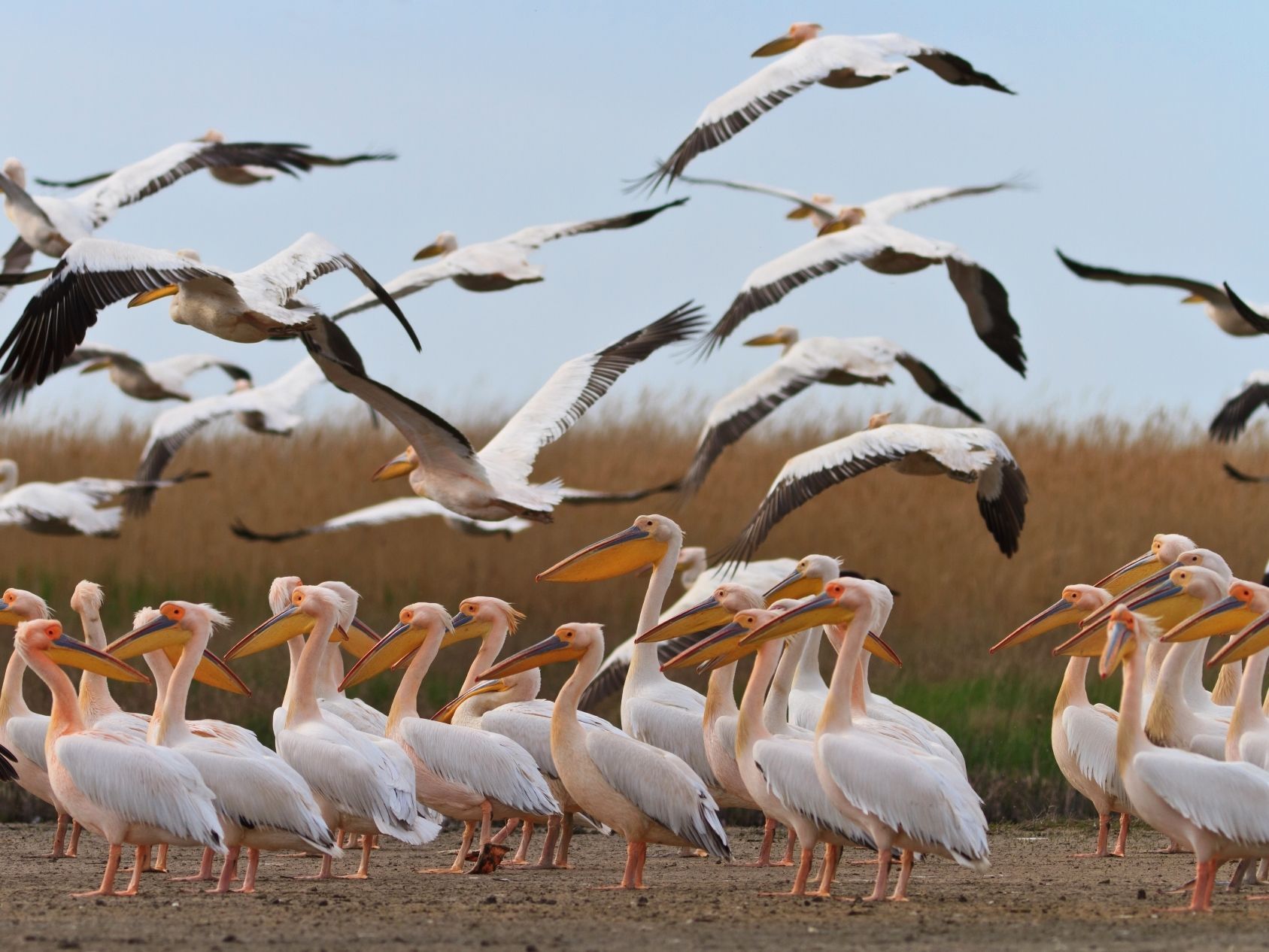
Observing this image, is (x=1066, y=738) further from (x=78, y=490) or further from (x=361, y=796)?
(x=78, y=490)

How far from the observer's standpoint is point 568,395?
35.0 ft

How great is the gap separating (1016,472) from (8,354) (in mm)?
5270

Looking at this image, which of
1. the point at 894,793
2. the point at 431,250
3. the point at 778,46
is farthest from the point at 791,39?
the point at 894,793

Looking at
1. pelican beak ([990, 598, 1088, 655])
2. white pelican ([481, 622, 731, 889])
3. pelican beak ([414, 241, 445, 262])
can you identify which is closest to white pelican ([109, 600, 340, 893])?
white pelican ([481, 622, 731, 889])

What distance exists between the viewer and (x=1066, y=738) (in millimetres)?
7953

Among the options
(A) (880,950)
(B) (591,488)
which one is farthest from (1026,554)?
(A) (880,950)

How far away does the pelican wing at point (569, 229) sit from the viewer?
39.3 feet

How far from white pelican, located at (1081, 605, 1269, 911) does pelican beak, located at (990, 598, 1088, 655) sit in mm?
1719

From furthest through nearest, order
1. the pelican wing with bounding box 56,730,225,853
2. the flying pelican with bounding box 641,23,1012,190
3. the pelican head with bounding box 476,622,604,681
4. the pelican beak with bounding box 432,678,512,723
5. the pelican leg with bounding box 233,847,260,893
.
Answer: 1. the flying pelican with bounding box 641,23,1012,190
2. the pelican beak with bounding box 432,678,512,723
3. the pelican head with bounding box 476,622,604,681
4. the pelican leg with bounding box 233,847,260,893
5. the pelican wing with bounding box 56,730,225,853

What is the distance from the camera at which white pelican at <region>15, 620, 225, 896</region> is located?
631 cm

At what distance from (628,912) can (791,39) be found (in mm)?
7806

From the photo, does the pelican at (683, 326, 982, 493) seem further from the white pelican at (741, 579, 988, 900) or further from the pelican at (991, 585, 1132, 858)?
the white pelican at (741, 579, 988, 900)

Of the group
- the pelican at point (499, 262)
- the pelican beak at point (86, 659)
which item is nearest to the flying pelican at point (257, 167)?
the pelican at point (499, 262)

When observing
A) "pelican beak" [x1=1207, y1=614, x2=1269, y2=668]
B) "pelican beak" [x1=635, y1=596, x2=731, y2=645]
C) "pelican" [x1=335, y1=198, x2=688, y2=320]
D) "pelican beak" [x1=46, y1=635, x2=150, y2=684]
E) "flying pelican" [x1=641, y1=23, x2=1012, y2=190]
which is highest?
"flying pelican" [x1=641, y1=23, x2=1012, y2=190]
